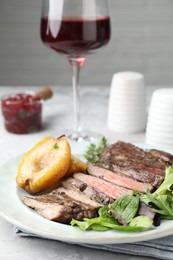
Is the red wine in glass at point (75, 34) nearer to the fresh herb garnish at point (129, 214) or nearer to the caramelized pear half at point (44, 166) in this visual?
the caramelized pear half at point (44, 166)

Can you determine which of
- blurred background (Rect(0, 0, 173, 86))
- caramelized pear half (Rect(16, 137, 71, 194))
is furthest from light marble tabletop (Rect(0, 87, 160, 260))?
blurred background (Rect(0, 0, 173, 86))

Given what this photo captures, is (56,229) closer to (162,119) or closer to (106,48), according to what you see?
(162,119)

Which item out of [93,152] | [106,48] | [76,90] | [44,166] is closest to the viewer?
[44,166]

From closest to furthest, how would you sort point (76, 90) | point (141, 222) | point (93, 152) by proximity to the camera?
point (141, 222) < point (93, 152) < point (76, 90)

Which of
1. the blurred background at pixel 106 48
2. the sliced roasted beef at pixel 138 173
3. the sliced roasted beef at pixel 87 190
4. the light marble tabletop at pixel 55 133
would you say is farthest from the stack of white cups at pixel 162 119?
the blurred background at pixel 106 48

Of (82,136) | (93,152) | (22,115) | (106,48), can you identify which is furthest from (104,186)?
(106,48)

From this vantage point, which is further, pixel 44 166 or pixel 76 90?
pixel 76 90

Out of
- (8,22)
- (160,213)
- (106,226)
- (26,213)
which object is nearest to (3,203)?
(26,213)
